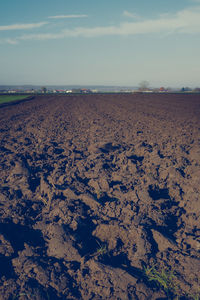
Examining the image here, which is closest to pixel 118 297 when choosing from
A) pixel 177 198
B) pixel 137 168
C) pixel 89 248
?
pixel 89 248

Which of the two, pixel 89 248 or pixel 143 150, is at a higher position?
pixel 143 150

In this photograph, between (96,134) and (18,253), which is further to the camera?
(96,134)

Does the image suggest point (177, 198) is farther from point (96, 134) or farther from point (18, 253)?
point (96, 134)

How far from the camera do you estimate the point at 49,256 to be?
2.96 metres

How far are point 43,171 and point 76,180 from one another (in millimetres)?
1000

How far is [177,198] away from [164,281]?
2005 millimetres

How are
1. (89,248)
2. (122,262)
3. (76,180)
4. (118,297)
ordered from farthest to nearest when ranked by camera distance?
(76,180)
(89,248)
(122,262)
(118,297)

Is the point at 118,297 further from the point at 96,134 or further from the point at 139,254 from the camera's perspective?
the point at 96,134

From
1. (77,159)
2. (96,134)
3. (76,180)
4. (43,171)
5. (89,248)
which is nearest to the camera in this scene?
(89,248)

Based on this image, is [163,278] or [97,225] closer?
[163,278]

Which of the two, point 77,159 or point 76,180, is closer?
point 76,180

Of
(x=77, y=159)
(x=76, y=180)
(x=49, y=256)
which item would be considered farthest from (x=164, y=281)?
(x=77, y=159)

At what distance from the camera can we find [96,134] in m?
9.76

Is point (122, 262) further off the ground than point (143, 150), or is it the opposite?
point (143, 150)
